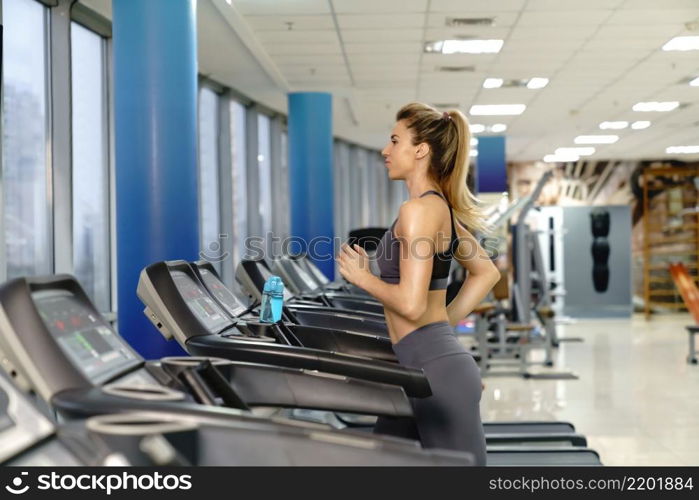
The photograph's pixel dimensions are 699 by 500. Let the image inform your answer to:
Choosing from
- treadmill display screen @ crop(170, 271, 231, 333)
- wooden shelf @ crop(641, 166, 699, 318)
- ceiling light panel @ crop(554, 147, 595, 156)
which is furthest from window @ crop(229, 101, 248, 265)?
wooden shelf @ crop(641, 166, 699, 318)

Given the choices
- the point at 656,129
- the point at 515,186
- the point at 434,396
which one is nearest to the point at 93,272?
the point at 434,396

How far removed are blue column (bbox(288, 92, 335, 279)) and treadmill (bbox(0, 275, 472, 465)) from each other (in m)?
7.48

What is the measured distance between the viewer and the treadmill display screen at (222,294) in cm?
268

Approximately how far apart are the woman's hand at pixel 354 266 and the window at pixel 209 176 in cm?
598

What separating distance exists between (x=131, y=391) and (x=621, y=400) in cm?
546

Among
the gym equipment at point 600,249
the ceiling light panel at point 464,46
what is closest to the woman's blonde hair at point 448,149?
the ceiling light panel at point 464,46

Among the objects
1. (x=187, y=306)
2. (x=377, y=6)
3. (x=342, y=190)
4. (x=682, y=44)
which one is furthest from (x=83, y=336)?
(x=342, y=190)

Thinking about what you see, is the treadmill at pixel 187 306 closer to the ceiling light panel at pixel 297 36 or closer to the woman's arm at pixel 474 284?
the woman's arm at pixel 474 284

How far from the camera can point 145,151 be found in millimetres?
4184

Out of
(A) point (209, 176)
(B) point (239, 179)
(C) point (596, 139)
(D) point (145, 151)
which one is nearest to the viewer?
(D) point (145, 151)

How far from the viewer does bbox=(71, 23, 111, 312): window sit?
18.1 ft

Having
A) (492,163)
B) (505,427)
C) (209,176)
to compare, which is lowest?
(505,427)

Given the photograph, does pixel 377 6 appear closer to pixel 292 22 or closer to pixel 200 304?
pixel 292 22

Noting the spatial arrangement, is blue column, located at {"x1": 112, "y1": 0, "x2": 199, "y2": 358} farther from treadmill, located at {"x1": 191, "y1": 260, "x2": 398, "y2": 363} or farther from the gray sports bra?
the gray sports bra
